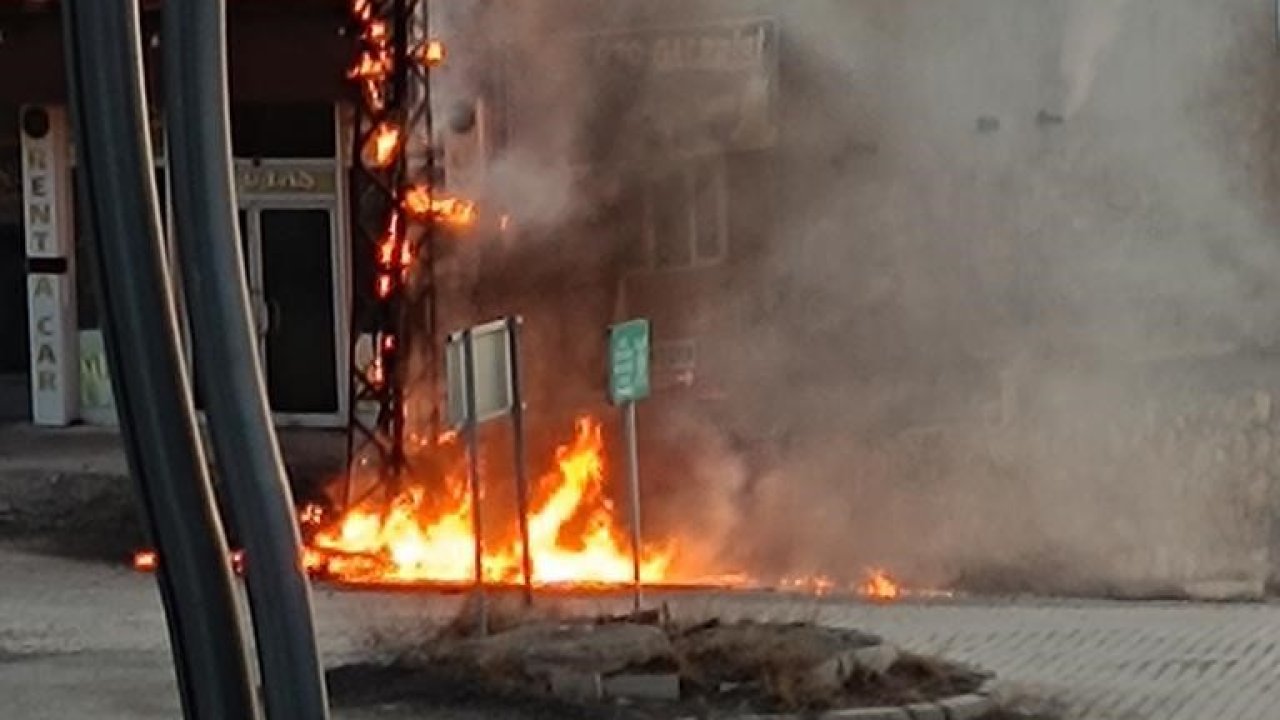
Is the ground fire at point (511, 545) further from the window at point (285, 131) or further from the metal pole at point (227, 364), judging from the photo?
the metal pole at point (227, 364)

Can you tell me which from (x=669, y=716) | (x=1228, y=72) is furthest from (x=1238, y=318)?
(x=669, y=716)

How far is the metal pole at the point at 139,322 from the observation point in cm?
485

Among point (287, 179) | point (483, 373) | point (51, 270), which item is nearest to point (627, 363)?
point (483, 373)

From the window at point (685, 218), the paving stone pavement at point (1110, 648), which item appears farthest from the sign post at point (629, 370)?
the window at point (685, 218)

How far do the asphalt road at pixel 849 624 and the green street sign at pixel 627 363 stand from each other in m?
1.06

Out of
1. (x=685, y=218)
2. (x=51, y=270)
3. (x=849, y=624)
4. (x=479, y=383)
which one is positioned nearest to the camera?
(x=479, y=383)

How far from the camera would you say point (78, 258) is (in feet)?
68.9

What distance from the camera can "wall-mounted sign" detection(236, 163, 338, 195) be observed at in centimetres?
2078

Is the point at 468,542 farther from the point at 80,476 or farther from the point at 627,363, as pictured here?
the point at 627,363

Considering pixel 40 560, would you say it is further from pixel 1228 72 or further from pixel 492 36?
pixel 1228 72

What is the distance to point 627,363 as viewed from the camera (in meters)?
12.9

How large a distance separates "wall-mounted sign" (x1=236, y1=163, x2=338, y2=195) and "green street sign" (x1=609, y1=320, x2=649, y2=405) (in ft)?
26.5

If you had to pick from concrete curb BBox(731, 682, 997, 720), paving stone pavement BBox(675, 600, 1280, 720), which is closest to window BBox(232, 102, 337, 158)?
paving stone pavement BBox(675, 600, 1280, 720)

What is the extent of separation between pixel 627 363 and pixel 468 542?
14.7 feet
